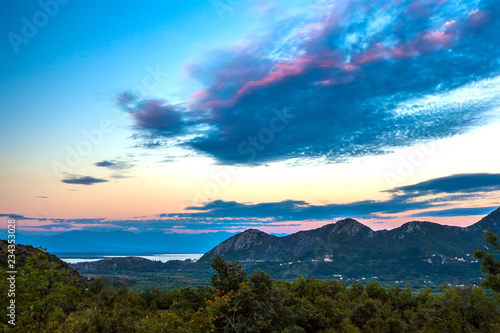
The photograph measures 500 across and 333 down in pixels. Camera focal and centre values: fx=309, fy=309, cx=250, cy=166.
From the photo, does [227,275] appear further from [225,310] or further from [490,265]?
[490,265]

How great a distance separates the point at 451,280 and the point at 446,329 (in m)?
163

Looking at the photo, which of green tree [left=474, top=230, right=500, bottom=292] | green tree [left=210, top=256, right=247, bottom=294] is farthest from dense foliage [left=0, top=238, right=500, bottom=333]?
green tree [left=474, top=230, right=500, bottom=292]

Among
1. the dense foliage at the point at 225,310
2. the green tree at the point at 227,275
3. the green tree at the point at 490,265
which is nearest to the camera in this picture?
the dense foliage at the point at 225,310

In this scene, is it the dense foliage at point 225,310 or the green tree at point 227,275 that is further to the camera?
the green tree at point 227,275

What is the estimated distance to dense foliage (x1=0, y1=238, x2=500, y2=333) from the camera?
13391 mm

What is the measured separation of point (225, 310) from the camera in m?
25.1

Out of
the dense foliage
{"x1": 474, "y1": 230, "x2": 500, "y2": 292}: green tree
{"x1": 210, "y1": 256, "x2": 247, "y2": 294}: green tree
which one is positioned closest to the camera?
the dense foliage

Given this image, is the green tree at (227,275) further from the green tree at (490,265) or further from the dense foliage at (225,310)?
the green tree at (490,265)

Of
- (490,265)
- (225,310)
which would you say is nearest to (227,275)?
(225,310)

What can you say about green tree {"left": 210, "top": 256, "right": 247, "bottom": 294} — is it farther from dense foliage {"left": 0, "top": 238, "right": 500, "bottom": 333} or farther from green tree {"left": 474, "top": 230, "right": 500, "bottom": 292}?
green tree {"left": 474, "top": 230, "right": 500, "bottom": 292}

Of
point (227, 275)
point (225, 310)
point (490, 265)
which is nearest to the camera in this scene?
point (225, 310)

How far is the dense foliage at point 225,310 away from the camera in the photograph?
43.9 feet

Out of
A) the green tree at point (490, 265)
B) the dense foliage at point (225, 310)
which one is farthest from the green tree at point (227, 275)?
the green tree at point (490, 265)

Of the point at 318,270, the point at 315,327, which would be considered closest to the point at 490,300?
the point at 315,327
